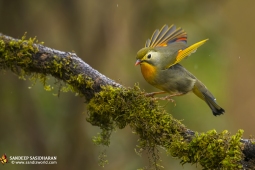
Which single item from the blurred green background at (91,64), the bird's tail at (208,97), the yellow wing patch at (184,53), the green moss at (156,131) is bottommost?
the green moss at (156,131)

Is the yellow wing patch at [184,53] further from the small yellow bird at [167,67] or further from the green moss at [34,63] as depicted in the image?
the green moss at [34,63]

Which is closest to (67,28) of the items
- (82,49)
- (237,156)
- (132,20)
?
(82,49)

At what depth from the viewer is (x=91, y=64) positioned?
23.2 feet

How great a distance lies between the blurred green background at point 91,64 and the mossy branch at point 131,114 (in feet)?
10.5

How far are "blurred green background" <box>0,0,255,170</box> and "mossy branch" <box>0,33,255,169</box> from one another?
3.20m

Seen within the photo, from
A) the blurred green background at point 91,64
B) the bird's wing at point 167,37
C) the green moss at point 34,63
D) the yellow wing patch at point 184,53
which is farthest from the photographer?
the blurred green background at point 91,64

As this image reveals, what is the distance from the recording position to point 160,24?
714 centimetres

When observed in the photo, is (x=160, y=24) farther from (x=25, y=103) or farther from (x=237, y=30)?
(x=237, y=30)

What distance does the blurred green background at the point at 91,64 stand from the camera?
22.5 feet

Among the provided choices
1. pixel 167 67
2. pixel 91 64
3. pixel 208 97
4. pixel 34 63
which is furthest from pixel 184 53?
pixel 91 64

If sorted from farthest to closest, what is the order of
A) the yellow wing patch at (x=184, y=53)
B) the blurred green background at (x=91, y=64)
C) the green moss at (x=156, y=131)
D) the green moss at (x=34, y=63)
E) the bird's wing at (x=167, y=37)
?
the blurred green background at (x=91, y=64) < the bird's wing at (x=167, y=37) < the yellow wing patch at (x=184, y=53) < the green moss at (x=34, y=63) < the green moss at (x=156, y=131)

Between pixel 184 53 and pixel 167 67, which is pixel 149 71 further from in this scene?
pixel 184 53

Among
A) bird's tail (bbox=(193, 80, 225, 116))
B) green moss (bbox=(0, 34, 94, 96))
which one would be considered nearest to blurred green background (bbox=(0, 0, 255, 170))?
bird's tail (bbox=(193, 80, 225, 116))

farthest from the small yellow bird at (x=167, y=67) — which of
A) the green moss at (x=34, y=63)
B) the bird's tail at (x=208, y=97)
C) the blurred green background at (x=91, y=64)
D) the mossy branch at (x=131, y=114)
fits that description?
the blurred green background at (x=91, y=64)
